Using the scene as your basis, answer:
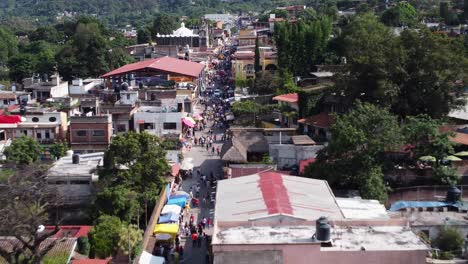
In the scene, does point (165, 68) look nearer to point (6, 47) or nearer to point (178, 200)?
point (178, 200)

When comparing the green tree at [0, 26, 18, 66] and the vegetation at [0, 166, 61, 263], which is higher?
the green tree at [0, 26, 18, 66]

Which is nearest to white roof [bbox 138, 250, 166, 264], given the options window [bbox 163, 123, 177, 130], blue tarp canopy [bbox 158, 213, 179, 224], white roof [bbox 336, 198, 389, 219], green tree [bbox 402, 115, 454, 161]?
blue tarp canopy [bbox 158, 213, 179, 224]

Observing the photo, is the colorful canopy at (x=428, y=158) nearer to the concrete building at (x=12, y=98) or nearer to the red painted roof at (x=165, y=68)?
the red painted roof at (x=165, y=68)

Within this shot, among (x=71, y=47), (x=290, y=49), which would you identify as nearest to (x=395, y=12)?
(x=290, y=49)

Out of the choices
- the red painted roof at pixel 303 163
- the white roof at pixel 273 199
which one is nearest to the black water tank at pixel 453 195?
the white roof at pixel 273 199

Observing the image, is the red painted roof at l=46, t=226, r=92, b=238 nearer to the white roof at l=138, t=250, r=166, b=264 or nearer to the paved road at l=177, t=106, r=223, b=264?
the white roof at l=138, t=250, r=166, b=264

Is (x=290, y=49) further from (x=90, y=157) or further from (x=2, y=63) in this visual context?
(x=2, y=63)

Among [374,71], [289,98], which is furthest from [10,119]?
[374,71]
